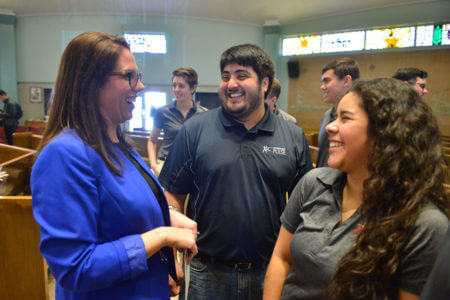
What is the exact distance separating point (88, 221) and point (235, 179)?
0.78m

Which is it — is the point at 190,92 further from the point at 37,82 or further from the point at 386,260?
the point at 37,82

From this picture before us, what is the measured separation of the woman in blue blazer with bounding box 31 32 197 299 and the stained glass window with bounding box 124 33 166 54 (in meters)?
8.81

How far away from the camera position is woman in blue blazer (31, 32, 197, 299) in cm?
82

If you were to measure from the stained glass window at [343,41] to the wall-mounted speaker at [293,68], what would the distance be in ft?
2.81

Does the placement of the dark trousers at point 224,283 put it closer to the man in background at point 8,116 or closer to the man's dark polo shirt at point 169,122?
the man's dark polo shirt at point 169,122

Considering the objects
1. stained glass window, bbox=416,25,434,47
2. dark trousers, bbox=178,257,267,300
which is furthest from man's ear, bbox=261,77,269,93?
stained glass window, bbox=416,25,434,47

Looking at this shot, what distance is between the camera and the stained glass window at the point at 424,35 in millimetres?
7176

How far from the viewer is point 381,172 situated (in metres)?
0.99

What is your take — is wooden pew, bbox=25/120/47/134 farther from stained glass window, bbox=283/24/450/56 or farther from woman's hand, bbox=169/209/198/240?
woman's hand, bbox=169/209/198/240

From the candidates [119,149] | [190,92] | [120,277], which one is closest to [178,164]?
[119,149]

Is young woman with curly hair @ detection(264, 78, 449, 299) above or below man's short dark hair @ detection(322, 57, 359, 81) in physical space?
below

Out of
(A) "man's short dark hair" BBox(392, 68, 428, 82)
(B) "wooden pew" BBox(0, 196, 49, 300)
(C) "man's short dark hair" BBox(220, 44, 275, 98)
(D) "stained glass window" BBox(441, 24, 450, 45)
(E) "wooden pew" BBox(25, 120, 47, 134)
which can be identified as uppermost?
(D) "stained glass window" BBox(441, 24, 450, 45)

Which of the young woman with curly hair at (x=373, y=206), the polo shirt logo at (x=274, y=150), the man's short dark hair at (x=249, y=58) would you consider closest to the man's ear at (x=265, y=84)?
the man's short dark hair at (x=249, y=58)

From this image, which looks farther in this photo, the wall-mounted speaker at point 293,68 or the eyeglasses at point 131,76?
the wall-mounted speaker at point 293,68
